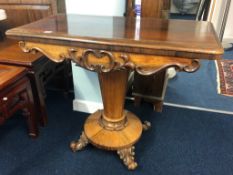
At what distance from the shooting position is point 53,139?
56.2 inches

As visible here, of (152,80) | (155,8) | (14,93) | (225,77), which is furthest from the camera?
(225,77)

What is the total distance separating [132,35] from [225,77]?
1688 millimetres

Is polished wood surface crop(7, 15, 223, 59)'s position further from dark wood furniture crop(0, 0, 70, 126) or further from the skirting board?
the skirting board

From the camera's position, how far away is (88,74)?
151 cm

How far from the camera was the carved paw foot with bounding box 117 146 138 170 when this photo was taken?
121 cm

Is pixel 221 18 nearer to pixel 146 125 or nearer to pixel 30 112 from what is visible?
pixel 146 125

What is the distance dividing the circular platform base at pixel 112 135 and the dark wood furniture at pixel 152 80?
386 millimetres

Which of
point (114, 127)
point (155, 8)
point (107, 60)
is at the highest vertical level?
point (155, 8)

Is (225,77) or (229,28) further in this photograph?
(229,28)

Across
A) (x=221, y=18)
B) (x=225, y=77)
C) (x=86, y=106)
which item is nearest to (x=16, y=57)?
(x=86, y=106)

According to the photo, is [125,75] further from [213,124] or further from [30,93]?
[213,124]

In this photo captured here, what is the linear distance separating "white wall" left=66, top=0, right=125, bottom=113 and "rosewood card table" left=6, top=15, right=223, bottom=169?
0.22m

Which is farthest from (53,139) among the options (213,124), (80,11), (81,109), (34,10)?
(213,124)

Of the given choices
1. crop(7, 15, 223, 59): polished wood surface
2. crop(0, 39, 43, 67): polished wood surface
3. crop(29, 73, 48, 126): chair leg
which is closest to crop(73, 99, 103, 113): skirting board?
crop(29, 73, 48, 126): chair leg
